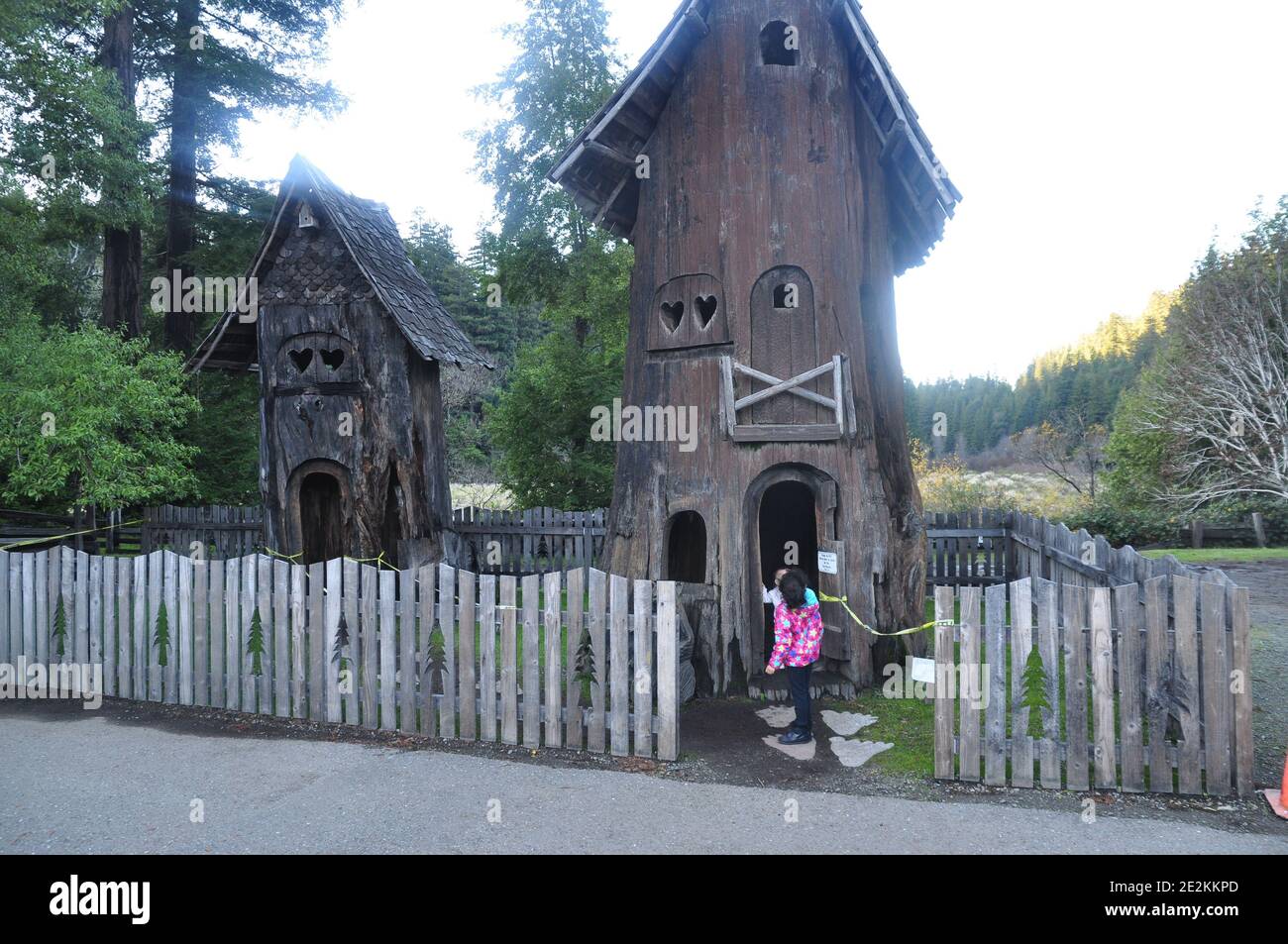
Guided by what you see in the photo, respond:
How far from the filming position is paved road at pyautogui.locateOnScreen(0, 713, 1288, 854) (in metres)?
5.09

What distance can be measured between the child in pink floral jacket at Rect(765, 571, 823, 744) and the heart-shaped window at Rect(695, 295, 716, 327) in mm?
3683

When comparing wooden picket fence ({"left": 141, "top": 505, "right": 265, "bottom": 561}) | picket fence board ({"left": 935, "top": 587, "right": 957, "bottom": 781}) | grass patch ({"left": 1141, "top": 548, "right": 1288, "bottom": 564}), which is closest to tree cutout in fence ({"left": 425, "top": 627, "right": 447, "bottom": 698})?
picket fence board ({"left": 935, "top": 587, "right": 957, "bottom": 781})

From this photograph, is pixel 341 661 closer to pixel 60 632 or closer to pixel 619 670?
pixel 619 670

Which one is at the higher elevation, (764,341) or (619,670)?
(764,341)

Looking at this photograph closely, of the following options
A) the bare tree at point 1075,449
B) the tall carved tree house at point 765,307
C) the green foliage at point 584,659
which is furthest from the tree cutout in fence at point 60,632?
the bare tree at point 1075,449

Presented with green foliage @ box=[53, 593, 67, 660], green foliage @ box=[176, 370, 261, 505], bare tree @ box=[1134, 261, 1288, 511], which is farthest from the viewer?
bare tree @ box=[1134, 261, 1288, 511]

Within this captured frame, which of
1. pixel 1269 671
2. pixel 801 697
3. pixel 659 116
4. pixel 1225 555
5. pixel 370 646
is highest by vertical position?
pixel 659 116

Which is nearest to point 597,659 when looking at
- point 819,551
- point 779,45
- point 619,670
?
point 619,670

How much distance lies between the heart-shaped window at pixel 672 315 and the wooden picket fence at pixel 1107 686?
489cm

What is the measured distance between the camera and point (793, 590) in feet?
23.0

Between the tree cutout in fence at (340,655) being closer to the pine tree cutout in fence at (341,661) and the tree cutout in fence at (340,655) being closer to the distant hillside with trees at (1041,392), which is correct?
the pine tree cutout in fence at (341,661)

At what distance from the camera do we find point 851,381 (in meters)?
9.12

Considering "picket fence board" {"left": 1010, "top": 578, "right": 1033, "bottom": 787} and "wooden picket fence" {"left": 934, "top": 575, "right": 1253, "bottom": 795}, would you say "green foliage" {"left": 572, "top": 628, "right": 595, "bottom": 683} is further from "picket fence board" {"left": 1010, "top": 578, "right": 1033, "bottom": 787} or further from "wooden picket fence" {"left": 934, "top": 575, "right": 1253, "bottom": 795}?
"picket fence board" {"left": 1010, "top": 578, "right": 1033, "bottom": 787}

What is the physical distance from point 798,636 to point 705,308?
429cm
